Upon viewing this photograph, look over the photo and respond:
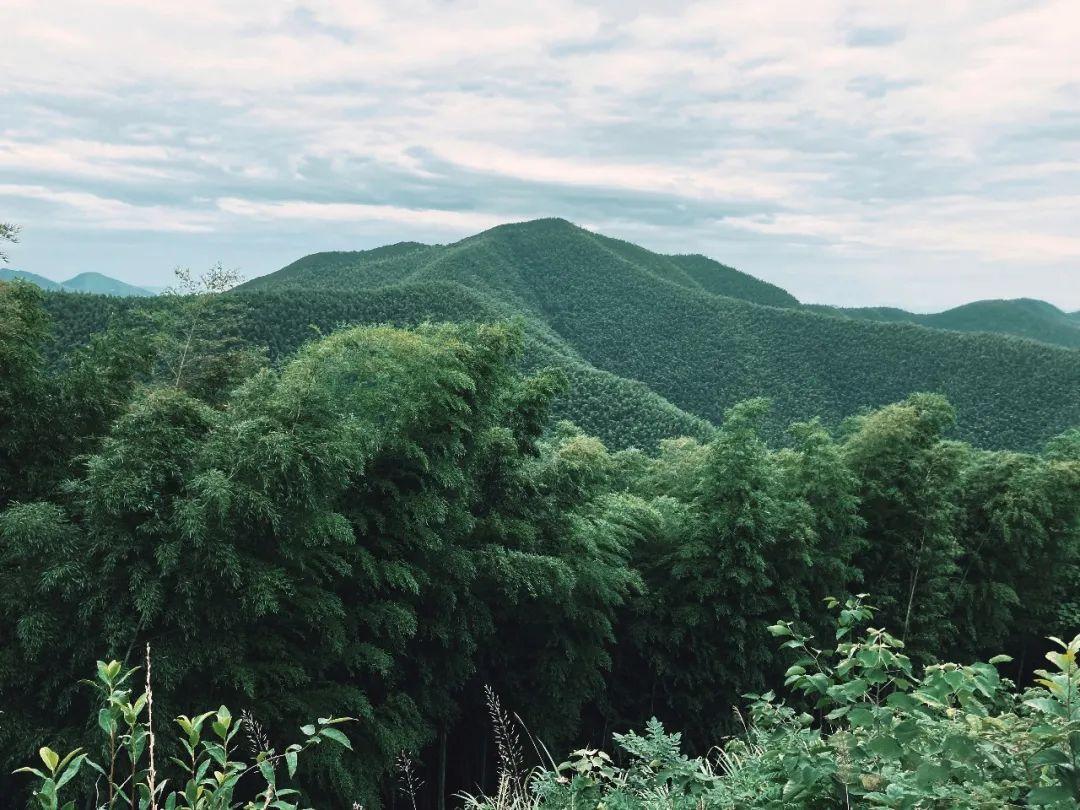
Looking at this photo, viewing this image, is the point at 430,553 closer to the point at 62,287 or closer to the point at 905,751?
the point at 905,751

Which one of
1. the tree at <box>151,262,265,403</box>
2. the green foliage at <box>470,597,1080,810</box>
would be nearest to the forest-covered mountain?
the tree at <box>151,262,265,403</box>

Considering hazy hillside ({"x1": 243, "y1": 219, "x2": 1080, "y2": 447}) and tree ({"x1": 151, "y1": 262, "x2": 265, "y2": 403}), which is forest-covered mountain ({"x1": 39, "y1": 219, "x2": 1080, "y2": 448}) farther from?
tree ({"x1": 151, "y1": 262, "x2": 265, "y2": 403})

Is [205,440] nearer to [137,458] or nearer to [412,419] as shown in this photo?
[137,458]

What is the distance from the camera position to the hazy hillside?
51188 mm

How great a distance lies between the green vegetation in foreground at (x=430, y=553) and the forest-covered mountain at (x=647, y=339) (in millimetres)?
8306

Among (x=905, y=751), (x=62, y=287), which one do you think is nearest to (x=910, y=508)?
(x=905, y=751)

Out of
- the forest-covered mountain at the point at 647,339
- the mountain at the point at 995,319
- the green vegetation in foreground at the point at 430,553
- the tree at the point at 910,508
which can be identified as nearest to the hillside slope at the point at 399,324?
the forest-covered mountain at the point at 647,339

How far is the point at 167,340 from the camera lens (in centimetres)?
926

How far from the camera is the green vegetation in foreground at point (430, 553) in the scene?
6195 mm

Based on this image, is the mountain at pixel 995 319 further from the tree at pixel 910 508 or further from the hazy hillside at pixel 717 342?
the tree at pixel 910 508

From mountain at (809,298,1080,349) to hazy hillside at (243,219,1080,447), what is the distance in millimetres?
31103

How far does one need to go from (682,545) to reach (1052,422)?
45.0 metres

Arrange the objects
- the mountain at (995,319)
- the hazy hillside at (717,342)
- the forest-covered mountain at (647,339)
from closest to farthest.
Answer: the forest-covered mountain at (647,339)
the hazy hillside at (717,342)
the mountain at (995,319)

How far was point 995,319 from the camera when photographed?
367 feet
